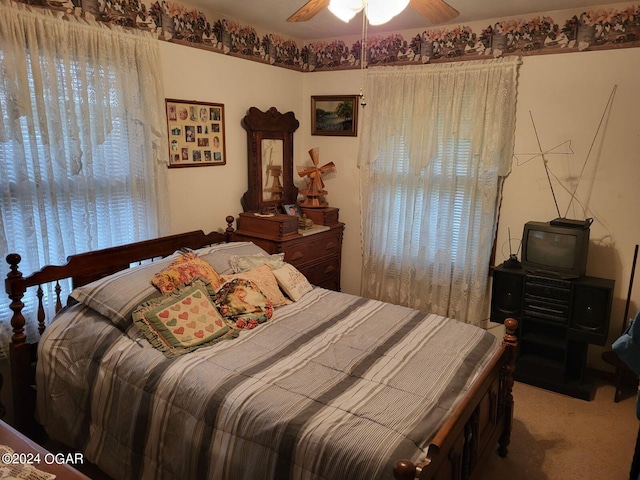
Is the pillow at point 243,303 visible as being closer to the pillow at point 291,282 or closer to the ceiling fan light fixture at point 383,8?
the pillow at point 291,282

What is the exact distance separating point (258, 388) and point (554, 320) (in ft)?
7.40

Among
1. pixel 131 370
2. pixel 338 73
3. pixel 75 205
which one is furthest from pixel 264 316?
A: pixel 338 73

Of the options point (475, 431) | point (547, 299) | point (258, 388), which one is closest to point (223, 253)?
point (258, 388)

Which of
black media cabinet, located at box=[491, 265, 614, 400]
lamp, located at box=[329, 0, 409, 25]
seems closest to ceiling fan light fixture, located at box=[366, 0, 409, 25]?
lamp, located at box=[329, 0, 409, 25]

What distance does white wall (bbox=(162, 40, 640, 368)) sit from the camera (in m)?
3.11

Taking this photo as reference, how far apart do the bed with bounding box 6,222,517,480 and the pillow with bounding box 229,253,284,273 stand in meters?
0.14

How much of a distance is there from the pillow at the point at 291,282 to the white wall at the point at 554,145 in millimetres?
871

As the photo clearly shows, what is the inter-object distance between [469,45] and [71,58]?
2.76 m

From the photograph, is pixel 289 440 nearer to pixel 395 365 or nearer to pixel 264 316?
pixel 395 365

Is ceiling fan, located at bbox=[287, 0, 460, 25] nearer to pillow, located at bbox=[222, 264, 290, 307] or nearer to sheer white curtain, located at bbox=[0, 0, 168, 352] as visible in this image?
sheer white curtain, located at bbox=[0, 0, 168, 352]

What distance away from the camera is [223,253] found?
3.05m

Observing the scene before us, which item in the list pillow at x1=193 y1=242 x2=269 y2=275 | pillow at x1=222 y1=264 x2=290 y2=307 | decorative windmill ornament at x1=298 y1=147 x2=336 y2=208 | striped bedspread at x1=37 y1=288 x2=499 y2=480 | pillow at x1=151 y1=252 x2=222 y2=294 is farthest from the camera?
decorative windmill ornament at x1=298 y1=147 x2=336 y2=208

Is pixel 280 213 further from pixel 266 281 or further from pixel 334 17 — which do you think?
pixel 334 17

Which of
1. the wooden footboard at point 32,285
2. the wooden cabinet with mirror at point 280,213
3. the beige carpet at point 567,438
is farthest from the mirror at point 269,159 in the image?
the beige carpet at point 567,438
